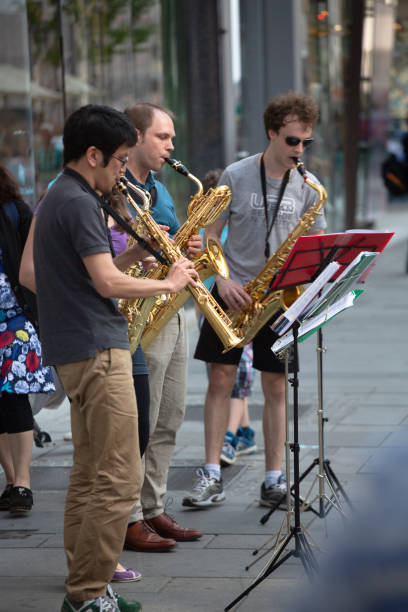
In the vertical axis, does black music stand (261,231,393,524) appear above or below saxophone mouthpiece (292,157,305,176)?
below

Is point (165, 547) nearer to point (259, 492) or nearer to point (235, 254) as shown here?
point (259, 492)

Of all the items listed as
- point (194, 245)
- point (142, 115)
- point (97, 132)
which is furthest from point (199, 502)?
point (97, 132)

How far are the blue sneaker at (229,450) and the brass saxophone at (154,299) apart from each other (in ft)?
5.09

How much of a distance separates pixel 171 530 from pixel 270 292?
4.13 feet

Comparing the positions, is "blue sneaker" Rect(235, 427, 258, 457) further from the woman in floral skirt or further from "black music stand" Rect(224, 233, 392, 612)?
"black music stand" Rect(224, 233, 392, 612)

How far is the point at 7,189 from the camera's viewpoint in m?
5.39

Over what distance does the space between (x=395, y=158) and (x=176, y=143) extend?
6904 millimetres

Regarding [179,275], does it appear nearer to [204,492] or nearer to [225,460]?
[204,492]

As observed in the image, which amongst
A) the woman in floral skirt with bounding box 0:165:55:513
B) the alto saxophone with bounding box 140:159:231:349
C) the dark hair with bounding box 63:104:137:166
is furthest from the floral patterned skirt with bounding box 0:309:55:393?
the dark hair with bounding box 63:104:137:166

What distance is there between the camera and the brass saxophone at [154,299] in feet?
13.7

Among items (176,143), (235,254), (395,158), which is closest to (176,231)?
(235,254)

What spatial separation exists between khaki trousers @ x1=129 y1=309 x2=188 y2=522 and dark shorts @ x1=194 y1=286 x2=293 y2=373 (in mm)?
507

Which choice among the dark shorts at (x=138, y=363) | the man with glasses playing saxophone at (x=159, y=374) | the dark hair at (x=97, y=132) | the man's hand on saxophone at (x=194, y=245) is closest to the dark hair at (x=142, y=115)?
the man with glasses playing saxophone at (x=159, y=374)

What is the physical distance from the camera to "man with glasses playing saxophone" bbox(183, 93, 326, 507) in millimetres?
5336
